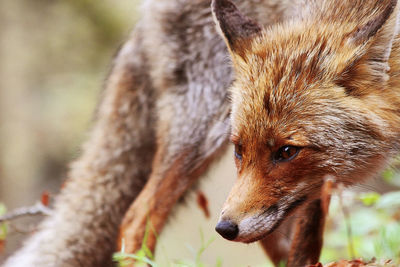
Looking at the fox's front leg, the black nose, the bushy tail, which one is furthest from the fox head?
the bushy tail

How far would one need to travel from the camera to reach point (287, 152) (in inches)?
103

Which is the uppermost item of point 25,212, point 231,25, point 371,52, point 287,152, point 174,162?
point 25,212

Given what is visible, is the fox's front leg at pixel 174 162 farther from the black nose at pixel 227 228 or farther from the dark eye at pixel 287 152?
the black nose at pixel 227 228

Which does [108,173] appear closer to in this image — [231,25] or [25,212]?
[25,212]

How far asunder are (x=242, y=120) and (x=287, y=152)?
1.08 feet

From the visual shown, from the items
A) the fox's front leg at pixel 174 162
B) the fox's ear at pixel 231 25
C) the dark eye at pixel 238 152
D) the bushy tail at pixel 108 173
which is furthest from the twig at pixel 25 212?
the fox's ear at pixel 231 25

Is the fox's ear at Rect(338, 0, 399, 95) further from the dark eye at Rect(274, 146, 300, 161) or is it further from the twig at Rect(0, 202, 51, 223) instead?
the twig at Rect(0, 202, 51, 223)

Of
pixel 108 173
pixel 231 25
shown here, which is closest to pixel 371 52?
pixel 231 25

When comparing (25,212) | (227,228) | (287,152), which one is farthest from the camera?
(25,212)

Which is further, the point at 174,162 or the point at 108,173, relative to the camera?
the point at 108,173

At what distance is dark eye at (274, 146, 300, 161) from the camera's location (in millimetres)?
2604

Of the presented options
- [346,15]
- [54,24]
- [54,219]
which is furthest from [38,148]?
[346,15]

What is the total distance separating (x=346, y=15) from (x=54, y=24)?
7593 millimetres

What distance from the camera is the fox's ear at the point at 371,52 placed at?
101 inches
